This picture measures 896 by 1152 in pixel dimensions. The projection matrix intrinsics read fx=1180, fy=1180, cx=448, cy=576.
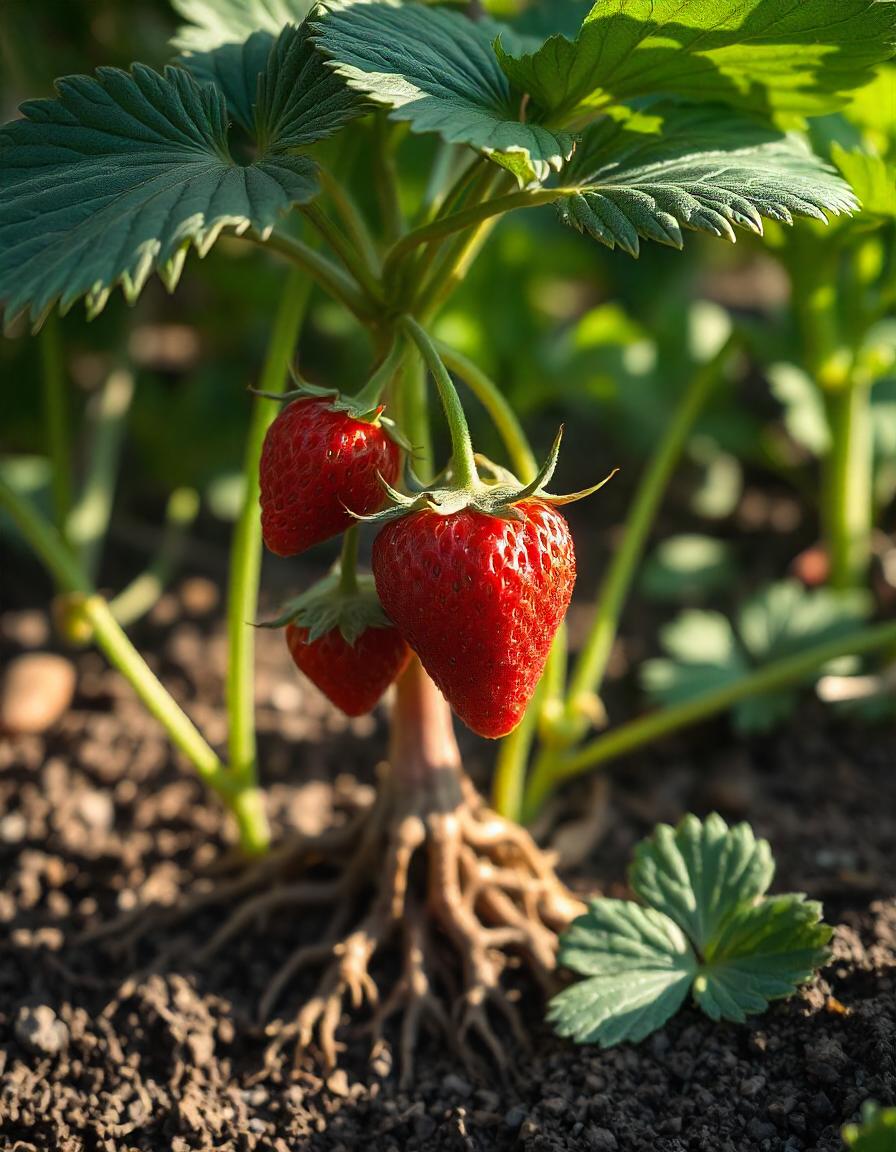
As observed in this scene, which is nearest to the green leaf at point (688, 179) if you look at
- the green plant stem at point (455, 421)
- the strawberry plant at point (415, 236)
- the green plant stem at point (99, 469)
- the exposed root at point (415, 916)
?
the strawberry plant at point (415, 236)

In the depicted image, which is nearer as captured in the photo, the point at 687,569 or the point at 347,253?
the point at 347,253

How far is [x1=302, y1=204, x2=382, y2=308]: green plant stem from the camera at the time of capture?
1.03m

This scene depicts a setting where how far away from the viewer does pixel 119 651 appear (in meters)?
1.34

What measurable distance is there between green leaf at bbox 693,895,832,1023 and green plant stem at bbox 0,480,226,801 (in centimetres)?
59

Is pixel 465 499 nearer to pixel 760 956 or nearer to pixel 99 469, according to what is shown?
pixel 760 956

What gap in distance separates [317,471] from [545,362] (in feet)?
3.44

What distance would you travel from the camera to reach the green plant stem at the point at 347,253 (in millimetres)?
1026

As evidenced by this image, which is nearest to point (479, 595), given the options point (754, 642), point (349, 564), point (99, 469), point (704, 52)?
point (349, 564)

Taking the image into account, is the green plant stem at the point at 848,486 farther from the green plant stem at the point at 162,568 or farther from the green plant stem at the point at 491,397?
the green plant stem at the point at 162,568

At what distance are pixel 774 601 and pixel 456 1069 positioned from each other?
3.00 ft

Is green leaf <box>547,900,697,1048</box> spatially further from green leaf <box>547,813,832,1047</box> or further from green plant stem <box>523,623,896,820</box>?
green plant stem <box>523,623,896,820</box>

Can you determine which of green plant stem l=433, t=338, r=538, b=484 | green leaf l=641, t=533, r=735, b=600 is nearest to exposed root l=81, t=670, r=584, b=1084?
green plant stem l=433, t=338, r=538, b=484

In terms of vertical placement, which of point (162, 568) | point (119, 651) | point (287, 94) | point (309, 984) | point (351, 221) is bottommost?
point (309, 984)

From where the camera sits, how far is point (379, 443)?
1.01 meters
